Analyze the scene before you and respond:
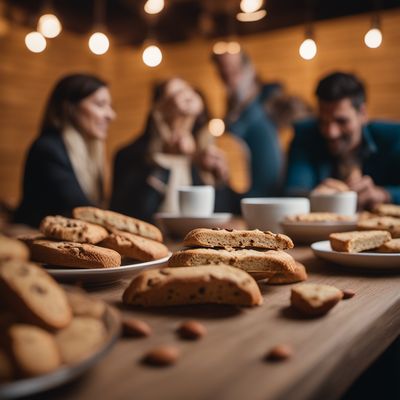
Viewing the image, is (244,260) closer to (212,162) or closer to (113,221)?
(113,221)

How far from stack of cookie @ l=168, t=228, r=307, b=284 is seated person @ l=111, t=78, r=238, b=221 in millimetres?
2447

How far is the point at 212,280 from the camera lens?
82cm

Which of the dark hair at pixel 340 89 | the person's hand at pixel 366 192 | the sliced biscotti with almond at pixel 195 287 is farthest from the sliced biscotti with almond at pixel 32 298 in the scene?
the dark hair at pixel 340 89

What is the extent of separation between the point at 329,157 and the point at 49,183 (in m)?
1.98

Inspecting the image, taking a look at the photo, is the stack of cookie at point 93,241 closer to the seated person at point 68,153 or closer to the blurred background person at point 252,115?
the seated person at point 68,153

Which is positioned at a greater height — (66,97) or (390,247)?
(66,97)

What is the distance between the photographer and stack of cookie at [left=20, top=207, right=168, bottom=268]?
973mm

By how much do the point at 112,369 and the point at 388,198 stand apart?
230 cm

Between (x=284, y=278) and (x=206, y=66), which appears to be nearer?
(x=284, y=278)

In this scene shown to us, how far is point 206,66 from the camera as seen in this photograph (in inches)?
293

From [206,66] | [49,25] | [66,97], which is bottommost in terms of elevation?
[66,97]

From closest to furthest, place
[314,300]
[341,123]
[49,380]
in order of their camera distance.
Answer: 1. [49,380]
2. [314,300]
3. [341,123]

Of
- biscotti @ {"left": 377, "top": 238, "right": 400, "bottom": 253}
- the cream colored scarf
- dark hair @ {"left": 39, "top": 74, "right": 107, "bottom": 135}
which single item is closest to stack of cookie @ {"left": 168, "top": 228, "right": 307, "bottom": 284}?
biscotti @ {"left": 377, "top": 238, "right": 400, "bottom": 253}

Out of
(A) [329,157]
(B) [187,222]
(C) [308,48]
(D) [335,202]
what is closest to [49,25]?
(C) [308,48]
